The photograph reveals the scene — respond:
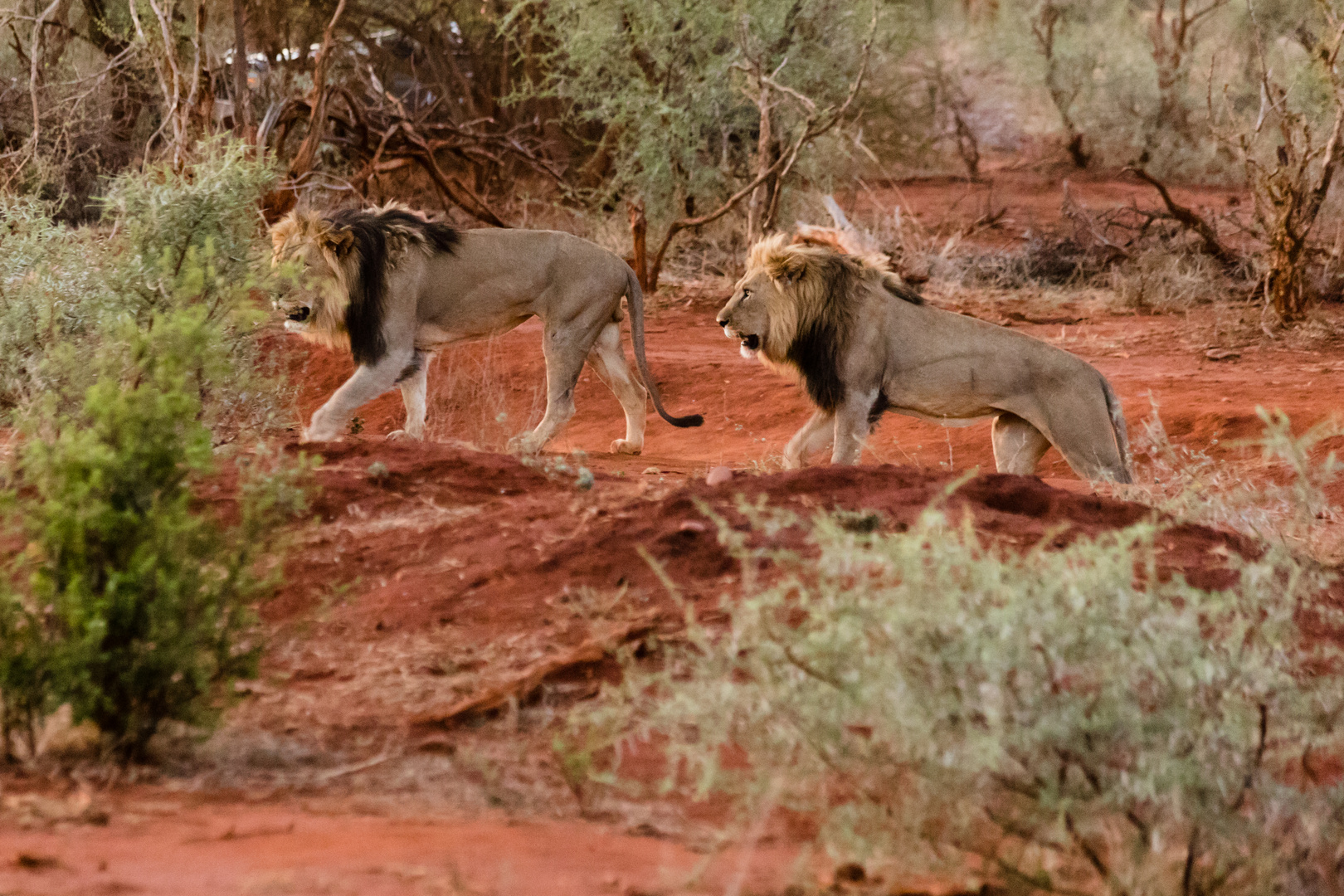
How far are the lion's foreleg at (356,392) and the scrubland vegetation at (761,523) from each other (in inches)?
11.4

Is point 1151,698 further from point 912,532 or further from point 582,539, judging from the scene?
point 582,539

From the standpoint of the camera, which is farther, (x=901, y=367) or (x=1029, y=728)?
(x=901, y=367)

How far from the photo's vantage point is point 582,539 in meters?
4.96

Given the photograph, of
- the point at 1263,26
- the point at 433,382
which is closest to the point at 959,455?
the point at 433,382

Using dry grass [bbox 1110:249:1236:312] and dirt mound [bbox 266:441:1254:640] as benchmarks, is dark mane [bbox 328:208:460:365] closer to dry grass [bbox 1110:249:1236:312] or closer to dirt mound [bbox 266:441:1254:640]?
dirt mound [bbox 266:441:1254:640]

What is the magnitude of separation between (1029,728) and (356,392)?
17.8ft

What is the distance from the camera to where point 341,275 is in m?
7.68

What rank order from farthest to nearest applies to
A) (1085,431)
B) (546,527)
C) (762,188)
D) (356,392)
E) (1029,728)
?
(762,188) < (356,392) < (1085,431) < (546,527) < (1029,728)

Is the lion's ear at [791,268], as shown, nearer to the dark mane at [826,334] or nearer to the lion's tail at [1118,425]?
the dark mane at [826,334]

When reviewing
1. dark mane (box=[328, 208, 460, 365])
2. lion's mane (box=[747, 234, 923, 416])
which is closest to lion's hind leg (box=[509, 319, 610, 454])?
dark mane (box=[328, 208, 460, 365])

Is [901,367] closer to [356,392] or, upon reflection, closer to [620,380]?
[620,380]

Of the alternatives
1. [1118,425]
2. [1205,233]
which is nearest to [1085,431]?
[1118,425]

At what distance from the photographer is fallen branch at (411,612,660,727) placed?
3.83m

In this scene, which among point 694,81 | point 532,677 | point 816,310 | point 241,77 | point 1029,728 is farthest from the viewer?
point 694,81
